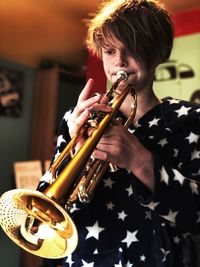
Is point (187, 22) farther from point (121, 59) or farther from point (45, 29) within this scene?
point (121, 59)

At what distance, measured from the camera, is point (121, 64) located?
715 mm

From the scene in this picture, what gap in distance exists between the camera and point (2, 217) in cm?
68

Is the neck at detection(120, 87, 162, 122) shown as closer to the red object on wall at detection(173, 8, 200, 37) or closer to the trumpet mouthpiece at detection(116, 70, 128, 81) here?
the trumpet mouthpiece at detection(116, 70, 128, 81)

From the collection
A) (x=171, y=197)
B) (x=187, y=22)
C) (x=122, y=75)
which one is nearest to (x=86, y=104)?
(x=122, y=75)

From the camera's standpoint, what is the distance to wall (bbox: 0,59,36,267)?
8.13 feet

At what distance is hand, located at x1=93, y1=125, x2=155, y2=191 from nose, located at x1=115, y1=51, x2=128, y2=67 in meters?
0.14

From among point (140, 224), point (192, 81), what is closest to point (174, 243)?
point (140, 224)

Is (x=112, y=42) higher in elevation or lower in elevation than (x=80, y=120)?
higher

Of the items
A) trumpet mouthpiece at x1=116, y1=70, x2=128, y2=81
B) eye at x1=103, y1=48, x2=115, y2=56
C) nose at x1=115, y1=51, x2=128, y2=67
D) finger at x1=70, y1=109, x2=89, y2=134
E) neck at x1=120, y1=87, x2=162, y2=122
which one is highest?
eye at x1=103, y1=48, x2=115, y2=56

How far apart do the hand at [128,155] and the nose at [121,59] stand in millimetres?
145

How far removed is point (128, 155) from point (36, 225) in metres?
0.23

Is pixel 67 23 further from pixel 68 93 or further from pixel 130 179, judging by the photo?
pixel 130 179

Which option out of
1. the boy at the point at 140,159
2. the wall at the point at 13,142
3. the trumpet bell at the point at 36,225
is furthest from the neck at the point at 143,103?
the wall at the point at 13,142

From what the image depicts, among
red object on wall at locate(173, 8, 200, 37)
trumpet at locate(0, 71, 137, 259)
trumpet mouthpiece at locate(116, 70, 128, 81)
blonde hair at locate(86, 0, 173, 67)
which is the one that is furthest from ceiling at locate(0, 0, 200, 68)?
trumpet at locate(0, 71, 137, 259)
